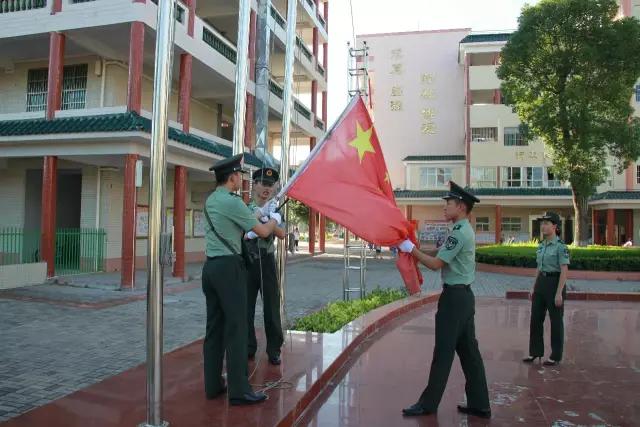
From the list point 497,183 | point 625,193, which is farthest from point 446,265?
point 497,183

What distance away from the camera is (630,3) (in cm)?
3177

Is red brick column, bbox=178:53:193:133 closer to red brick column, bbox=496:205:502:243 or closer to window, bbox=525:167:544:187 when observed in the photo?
red brick column, bbox=496:205:502:243

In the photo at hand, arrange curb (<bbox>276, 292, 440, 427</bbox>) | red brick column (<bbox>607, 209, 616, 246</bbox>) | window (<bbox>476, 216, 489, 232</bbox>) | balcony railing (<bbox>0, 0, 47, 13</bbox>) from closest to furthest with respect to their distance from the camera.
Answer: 1. curb (<bbox>276, 292, 440, 427</bbox>)
2. balcony railing (<bbox>0, 0, 47, 13</bbox>)
3. red brick column (<bbox>607, 209, 616, 246</bbox>)
4. window (<bbox>476, 216, 489, 232</bbox>)

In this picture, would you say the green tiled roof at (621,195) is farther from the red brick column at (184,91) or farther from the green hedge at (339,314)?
the red brick column at (184,91)

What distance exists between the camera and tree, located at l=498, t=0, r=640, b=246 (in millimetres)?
18234

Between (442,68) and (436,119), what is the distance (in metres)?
4.07

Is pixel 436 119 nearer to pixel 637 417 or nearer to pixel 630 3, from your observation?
pixel 630 3

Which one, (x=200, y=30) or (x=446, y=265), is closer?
(x=446, y=265)

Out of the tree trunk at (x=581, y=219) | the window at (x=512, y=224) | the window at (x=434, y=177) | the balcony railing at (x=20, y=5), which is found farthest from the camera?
the window at (x=434, y=177)

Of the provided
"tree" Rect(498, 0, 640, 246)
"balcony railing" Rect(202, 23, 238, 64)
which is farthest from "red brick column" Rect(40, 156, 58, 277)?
"tree" Rect(498, 0, 640, 246)

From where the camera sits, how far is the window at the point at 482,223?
119 ft

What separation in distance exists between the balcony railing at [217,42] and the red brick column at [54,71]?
412cm

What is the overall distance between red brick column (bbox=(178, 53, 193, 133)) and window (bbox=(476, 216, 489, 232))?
2617 centimetres

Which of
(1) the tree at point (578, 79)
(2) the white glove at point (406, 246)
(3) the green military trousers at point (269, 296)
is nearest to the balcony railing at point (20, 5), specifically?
(3) the green military trousers at point (269, 296)
